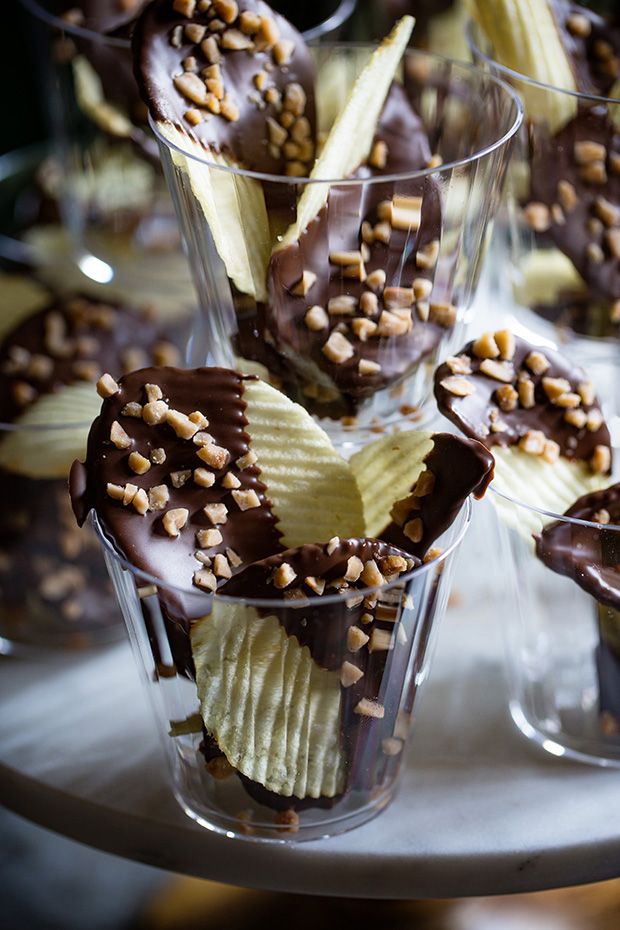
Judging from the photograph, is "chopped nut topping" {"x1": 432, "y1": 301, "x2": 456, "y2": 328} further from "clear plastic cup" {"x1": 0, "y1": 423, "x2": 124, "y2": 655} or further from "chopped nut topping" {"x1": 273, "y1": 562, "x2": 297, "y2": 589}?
"clear plastic cup" {"x1": 0, "y1": 423, "x2": 124, "y2": 655}

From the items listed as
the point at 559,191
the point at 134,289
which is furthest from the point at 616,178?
the point at 134,289

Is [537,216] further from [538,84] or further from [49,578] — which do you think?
[49,578]

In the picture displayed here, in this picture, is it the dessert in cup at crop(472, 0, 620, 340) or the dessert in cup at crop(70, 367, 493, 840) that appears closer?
the dessert in cup at crop(70, 367, 493, 840)

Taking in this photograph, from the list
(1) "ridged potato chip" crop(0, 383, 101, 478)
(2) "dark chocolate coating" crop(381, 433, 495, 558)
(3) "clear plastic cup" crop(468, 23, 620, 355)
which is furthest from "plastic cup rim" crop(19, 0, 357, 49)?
(2) "dark chocolate coating" crop(381, 433, 495, 558)

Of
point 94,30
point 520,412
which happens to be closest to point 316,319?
point 520,412

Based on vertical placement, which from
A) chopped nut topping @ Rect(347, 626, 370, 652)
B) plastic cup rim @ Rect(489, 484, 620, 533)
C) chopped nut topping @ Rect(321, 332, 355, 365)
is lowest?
plastic cup rim @ Rect(489, 484, 620, 533)

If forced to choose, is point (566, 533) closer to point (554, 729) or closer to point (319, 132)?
point (554, 729)
